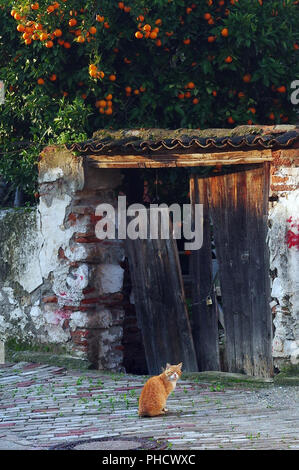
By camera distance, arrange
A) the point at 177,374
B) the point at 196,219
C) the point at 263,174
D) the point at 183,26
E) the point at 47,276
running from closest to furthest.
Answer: the point at 177,374 < the point at 263,174 < the point at 196,219 < the point at 47,276 < the point at 183,26

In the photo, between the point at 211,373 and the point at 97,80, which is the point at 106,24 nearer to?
the point at 97,80

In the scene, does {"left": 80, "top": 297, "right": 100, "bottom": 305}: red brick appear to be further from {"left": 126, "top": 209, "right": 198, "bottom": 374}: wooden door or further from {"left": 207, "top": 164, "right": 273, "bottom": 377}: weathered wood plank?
{"left": 207, "top": 164, "right": 273, "bottom": 377}: weathered wood plank

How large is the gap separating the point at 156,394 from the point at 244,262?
2.01 metres

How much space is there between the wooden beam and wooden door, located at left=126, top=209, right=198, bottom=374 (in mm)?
839

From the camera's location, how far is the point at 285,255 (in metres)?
8.23

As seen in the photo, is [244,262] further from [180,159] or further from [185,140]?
[185,140]

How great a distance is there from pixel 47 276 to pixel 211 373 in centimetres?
215

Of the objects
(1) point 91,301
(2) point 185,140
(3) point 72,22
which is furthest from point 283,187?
(3) point 72,22

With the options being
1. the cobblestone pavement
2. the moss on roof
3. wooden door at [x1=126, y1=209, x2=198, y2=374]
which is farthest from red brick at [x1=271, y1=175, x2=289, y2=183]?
the cobblestone pavement

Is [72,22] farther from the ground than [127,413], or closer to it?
farther from the ground

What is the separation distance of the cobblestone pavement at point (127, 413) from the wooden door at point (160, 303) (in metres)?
0.56

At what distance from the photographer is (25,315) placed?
998 centimetres

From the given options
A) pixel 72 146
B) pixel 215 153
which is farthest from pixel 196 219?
pixel 72 146

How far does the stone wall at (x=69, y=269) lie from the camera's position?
31.0 ft
